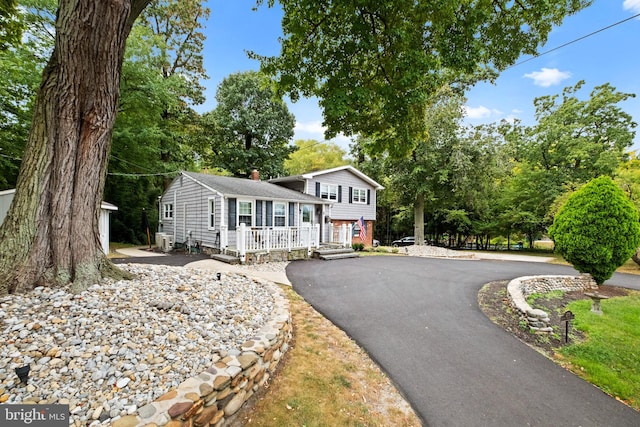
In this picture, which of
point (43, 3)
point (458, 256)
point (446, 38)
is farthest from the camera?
point (458, 256)

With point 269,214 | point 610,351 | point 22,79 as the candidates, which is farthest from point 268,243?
point 22,79

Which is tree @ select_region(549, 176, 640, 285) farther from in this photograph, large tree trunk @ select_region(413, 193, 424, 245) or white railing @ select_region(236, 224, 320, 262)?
large tree trunk @ select_region(413, 193, 424, 245)

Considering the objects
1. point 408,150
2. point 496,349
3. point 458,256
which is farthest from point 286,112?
point 496,349

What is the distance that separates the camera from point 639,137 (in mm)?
17516

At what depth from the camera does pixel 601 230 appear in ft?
22.1

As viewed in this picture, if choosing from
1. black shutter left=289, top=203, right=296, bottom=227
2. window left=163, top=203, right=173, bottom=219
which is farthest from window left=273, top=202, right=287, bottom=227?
window left=163, top=203, right=173, bottom=219

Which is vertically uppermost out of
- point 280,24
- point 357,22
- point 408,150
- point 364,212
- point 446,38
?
point 280,24

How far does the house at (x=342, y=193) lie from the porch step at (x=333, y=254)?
3.23 m

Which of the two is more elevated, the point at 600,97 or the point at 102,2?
the point at 600,97

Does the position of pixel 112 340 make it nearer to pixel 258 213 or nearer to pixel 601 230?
pixel 258 213

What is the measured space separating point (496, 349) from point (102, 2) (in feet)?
23.7

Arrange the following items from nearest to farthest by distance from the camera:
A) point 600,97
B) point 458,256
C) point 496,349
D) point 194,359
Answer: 1. point 194,359
2. point 496,349
3. point 458,256
4. point 600,97

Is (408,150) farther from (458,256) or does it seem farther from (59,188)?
(458,256)

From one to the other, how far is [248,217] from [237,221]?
1.98ft
